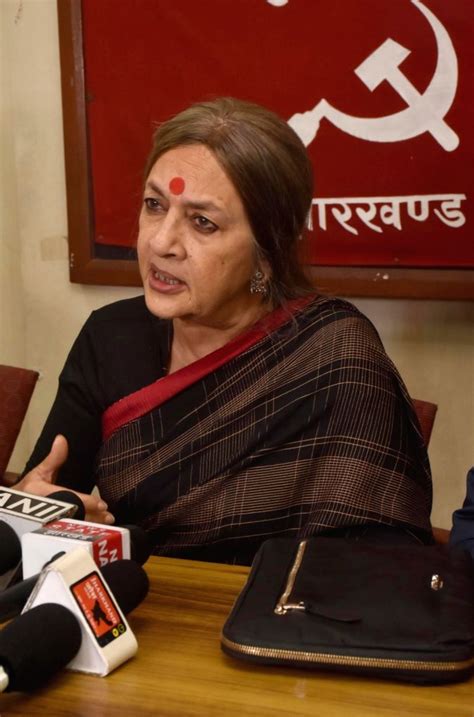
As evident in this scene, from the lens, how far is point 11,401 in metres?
2.14

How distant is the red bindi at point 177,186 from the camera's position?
169 centimetres

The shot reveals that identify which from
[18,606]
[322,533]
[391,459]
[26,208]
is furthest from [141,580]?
[26,208]

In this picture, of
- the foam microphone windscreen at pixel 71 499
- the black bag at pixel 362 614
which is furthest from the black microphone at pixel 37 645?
the foam microphone windscreen at pixel 71 499

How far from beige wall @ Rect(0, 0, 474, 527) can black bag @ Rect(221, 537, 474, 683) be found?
4.52ft

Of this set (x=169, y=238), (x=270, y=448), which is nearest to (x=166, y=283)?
(x=169, y=238)

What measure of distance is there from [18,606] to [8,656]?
138 mm

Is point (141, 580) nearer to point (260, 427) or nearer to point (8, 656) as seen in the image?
point (8, 656)

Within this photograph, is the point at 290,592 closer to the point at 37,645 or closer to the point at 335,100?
the point at 37,645

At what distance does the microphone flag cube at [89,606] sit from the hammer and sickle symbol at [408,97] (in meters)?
1.56

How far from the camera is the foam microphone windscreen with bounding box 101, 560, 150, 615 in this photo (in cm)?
112

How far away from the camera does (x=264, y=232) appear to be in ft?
5.74

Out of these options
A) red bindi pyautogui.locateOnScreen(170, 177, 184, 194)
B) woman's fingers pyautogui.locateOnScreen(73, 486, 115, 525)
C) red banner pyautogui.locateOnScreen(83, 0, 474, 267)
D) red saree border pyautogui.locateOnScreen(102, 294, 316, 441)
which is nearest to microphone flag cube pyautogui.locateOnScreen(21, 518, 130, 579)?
woman's fingers pyautogui.locateOnScreen(73, 486, 115, 525)

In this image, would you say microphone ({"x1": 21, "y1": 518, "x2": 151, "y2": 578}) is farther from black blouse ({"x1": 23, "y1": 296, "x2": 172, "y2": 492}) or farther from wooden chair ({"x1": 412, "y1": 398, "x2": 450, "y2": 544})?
wooden chair ({"x1": 412, "y1": 398, "x2": 450, "y2": 544})

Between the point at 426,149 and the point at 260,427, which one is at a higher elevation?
the point at 426,149
